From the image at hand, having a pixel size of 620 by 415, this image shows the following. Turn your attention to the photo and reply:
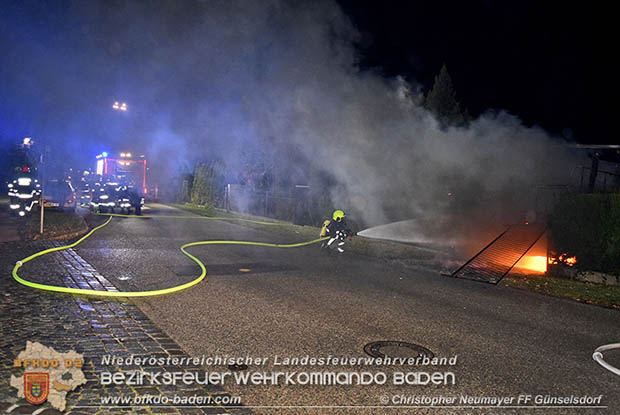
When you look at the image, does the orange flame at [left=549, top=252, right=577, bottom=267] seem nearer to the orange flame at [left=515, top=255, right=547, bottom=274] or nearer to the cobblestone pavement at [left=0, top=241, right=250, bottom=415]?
the orange flame at [left=515, top=255, right=547, bottom=274]

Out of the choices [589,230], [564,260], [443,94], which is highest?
[443,94]

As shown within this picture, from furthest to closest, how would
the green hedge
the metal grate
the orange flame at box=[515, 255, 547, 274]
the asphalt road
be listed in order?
the orange flame at box=[515, 255, 547, 274] → the metal grate → the green hedge → the asphalt road

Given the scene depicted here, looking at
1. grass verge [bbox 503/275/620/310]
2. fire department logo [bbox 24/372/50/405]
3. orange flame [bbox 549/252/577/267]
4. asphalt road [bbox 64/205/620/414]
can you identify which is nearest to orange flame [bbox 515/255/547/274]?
orange flame [bbox 549/252/577/267]

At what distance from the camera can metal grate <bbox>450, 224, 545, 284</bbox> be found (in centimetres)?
980

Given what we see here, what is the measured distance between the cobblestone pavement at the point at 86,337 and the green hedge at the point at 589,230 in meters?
8.71

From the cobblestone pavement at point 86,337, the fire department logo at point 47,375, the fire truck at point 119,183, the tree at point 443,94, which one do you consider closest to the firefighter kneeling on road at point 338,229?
the cobblestone pavement at point 86,337

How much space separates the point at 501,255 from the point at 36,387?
10874 mm

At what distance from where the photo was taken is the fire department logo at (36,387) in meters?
3.54

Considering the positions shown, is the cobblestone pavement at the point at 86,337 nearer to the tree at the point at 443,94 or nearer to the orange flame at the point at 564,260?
the orange flame at the point at 564,260

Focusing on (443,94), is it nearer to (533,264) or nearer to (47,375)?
(533,264)

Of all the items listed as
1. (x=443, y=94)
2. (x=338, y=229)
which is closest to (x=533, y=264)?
(x=338, y=229)

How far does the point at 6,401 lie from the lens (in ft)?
11.3

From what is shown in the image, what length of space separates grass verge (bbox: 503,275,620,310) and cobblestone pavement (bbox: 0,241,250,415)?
6.99m

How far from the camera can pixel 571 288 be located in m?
8.83
